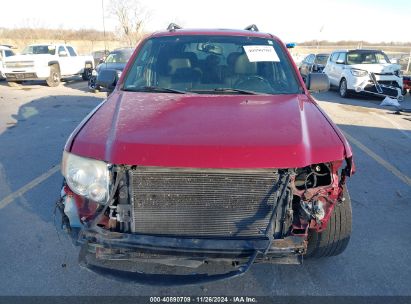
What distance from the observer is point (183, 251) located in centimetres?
230

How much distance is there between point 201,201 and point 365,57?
13.3m

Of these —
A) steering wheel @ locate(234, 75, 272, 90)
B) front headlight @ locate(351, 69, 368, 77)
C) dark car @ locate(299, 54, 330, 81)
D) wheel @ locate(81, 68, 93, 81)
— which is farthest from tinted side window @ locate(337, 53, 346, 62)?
wheel @ locate(81, 68, 93, 81)

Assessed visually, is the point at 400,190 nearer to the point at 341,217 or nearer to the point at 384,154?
the point at 384,154

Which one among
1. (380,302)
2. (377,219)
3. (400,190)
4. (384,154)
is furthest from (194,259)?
(384,154)

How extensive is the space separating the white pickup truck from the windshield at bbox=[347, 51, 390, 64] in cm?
1249

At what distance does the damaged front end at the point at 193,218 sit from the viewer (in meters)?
2.29

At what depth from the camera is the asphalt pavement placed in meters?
2.82

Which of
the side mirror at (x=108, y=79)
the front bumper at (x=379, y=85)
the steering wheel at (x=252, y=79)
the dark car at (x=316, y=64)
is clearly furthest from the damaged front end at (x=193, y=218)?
the dark car at (x=316, y=64)

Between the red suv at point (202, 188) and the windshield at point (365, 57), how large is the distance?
1213 cm

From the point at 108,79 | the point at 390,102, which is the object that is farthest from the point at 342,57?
the point at 108,79

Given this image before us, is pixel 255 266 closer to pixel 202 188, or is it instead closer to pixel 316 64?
pixel 202 188

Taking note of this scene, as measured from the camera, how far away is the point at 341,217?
2852 millimetres

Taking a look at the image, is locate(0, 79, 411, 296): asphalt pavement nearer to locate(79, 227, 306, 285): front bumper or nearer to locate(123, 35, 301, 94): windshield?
locate(79, 227, 306, 285): front bumper

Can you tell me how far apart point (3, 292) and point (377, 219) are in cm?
362
